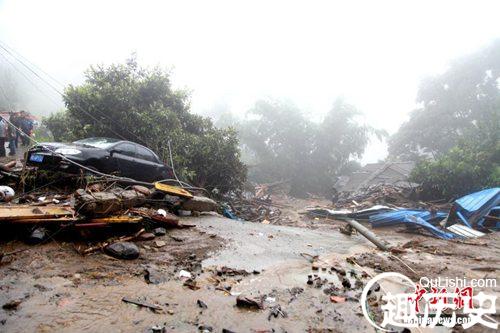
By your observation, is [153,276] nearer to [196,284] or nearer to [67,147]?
[196,284]

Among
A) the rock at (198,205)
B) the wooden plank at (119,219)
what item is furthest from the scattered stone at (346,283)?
the rock at (198,205)

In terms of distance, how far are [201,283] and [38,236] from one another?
2.20 metres

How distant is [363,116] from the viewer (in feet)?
93.1

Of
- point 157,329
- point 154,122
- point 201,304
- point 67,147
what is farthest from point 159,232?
point 154,122

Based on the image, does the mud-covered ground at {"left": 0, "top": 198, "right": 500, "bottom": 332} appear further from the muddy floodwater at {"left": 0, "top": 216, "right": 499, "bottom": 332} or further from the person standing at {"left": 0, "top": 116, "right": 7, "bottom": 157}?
the person standing at {"left": 0, "top": 116, "right": 7, "bottom": 157}

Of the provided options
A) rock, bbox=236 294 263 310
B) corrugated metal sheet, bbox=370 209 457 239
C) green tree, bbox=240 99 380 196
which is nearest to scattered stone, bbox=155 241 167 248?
rock, bbox=236 294 263 310

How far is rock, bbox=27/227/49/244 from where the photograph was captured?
12.3 ft

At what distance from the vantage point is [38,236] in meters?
3.77

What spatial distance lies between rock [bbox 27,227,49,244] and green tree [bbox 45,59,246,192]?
23.3 ft

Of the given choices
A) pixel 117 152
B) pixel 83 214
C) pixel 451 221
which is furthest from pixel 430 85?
pixel 83 214

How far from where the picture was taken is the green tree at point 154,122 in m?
11.1

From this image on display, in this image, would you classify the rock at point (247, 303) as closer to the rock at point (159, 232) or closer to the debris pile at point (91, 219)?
the debris pile at point (91, 219)

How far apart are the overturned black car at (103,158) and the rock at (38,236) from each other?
2433mm

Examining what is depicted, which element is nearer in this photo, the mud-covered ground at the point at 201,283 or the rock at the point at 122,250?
the mud-covered ground at the point at 201,283
